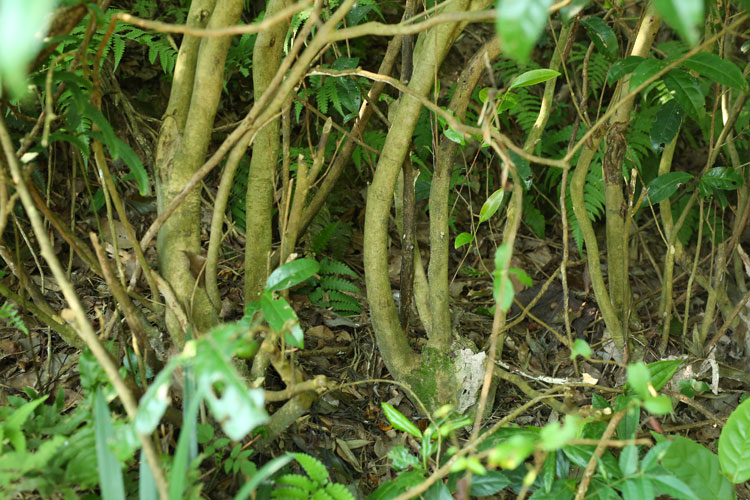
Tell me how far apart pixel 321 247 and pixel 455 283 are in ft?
2.11

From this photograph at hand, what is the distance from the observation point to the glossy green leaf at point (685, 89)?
5.27 ft

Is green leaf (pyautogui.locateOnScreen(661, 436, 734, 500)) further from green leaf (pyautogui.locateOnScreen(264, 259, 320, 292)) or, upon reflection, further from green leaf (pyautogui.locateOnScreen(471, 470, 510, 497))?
green leaf (pyautogui.locateOnScreen(264, 259, 320, 292))

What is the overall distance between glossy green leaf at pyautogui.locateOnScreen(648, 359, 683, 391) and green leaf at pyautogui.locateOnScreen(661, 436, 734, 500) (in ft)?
0.60

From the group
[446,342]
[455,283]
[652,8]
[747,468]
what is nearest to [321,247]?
[455,283]

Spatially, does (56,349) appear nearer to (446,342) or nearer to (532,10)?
(446,342)

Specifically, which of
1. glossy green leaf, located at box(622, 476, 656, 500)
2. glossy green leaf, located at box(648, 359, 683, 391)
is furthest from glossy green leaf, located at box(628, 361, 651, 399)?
glossy green leaf, located at box(648, 359, 683, 391)

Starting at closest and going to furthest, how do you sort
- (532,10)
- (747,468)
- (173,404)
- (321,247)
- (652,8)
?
(532,10)
(747,468)
(173,404)
(652,8)
(321,247)

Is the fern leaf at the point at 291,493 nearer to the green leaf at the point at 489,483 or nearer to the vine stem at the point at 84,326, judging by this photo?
the vine stem at the point at 84,326

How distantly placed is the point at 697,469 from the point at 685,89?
3.32ft

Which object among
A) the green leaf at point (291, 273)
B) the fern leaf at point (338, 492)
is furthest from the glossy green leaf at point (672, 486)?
the green leaf at point (291, 273)

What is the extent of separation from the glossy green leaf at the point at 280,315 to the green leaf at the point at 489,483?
635 millimetres

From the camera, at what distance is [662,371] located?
170cm

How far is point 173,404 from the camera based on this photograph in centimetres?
164

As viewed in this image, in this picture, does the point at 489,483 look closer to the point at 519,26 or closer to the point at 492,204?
the point at 492,204
